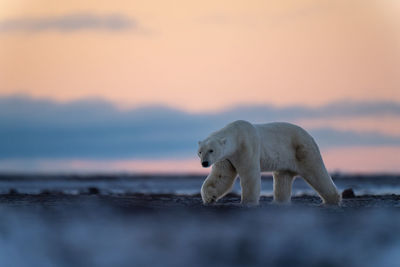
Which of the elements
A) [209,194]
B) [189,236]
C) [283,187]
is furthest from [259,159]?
[189,236]

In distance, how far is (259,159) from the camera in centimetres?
1247

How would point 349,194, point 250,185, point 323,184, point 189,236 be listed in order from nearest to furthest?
1. point 189,236
2. point 250,185
3. point 323,184
4. point 349,194

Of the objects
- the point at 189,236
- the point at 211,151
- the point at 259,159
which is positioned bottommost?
the point at 189,236

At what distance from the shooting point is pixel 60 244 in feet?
26.9

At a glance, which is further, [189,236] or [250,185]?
[250,185]

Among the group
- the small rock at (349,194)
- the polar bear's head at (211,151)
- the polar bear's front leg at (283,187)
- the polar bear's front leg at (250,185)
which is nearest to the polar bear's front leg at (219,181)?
the polar bear's front leg at (250,185)

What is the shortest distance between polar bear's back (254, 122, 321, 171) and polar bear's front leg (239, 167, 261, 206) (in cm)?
53

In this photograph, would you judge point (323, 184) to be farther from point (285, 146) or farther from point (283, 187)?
point (285, 146)

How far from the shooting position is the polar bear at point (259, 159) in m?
12.1

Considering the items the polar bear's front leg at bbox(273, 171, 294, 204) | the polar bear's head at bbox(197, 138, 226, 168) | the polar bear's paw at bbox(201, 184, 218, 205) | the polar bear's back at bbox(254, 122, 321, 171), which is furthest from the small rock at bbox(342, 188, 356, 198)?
the polar bear's head at bbox(197, 138, 226, 168)

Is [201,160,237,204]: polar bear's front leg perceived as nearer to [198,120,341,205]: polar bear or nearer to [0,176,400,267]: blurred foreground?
[198,120,341,205]: polar bear

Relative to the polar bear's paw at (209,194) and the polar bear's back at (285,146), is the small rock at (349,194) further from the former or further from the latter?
the polar bear's paw at (209,194)

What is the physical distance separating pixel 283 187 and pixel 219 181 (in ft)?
4.47

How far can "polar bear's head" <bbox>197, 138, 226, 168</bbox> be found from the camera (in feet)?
38.7
